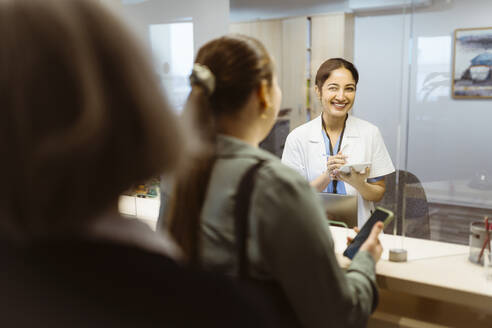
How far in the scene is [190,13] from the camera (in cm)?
377

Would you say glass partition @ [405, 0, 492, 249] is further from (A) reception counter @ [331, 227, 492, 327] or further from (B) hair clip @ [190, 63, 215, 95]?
(B) hair clip @ [190, 63, 215, 95]

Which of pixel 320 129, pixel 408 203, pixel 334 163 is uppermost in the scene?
pixel 320 129

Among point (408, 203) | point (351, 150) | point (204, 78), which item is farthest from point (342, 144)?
point (204, 78)

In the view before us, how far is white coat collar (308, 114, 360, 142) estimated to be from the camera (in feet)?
6.46

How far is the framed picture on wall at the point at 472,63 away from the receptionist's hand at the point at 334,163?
52cm

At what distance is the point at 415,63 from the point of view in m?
1.72

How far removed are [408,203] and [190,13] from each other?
2.70 m

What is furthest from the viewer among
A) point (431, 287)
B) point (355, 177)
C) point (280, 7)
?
point (280, 7)

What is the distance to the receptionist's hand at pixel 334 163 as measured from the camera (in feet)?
6.49

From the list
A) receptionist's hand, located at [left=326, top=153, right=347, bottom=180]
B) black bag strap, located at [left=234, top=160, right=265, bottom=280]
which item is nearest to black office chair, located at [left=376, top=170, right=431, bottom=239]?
receptionist's hand, located at [left=326, top=153, right=347, bottom=180]

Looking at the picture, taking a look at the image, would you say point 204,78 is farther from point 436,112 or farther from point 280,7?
point 280,7

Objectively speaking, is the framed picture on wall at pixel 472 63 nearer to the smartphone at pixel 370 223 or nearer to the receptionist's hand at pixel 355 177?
the receptionist's hand at pixel 355 177

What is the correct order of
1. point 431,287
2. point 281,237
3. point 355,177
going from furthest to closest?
1. point 355,177
2. point 431,287
3. point 281,237

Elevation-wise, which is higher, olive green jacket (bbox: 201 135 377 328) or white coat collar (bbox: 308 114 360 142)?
white coat collar (bbox: 308 114 360 142)
